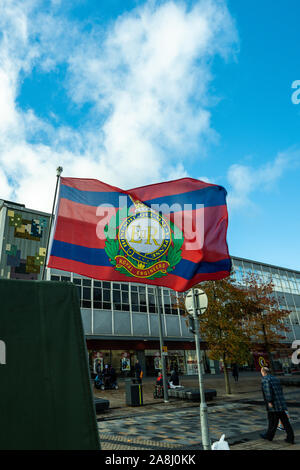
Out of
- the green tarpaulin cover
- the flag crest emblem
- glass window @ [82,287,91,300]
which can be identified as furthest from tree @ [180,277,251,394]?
the green tarpaulin cover

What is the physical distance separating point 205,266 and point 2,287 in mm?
7526

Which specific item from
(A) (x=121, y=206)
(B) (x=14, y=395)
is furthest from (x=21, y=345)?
(A) (x=121, y=206)

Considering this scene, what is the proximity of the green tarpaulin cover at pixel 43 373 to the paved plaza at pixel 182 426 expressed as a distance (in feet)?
20.1

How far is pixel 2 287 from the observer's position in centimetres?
309

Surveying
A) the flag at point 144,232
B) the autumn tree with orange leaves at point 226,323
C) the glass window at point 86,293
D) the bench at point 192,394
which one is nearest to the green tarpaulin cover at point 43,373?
the flag at point 144,232

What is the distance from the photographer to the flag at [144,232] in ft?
30.1

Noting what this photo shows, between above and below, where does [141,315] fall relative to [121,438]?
above

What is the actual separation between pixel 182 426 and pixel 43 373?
9.55 meters

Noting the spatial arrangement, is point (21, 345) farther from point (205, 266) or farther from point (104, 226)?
point (205, 266)

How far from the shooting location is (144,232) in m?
10.2

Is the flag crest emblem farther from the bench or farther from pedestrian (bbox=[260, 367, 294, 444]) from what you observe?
the bench

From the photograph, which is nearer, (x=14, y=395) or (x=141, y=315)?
(x=14, y=395)

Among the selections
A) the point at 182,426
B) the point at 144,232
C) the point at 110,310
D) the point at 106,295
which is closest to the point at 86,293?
the point at 106,295

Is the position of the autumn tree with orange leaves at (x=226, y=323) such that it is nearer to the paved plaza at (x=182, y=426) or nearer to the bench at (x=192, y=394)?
the bench at (x=192, y=394)
